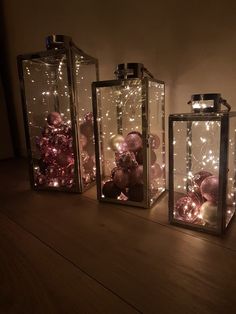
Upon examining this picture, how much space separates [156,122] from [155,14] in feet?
1.63

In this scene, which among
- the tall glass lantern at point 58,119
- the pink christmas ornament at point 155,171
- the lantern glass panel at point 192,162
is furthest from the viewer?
the tall glass lantern at point 58,119

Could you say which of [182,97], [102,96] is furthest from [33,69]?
[182,97]

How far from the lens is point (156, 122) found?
3.75ft

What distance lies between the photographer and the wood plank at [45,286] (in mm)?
571

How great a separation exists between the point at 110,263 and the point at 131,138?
0.53 meters

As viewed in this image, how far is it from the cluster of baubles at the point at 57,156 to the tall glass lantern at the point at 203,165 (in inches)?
21.6

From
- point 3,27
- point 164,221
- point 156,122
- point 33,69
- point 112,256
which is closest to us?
point 112,256

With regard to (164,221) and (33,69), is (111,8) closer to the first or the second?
(33,69)

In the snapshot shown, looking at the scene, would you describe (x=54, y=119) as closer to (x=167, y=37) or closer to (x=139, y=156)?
(x=139, y=156)

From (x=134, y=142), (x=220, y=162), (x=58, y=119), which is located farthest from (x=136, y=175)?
(x=58, y=119)

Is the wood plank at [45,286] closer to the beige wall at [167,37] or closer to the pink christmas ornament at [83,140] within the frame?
the pink christmas ornament at [83,140]

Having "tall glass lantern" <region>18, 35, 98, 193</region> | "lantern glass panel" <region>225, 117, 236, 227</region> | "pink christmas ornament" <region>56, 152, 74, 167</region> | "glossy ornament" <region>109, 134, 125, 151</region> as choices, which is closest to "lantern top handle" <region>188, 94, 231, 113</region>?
"lantern glass panel" <region>225, 117, 236, 227</region>

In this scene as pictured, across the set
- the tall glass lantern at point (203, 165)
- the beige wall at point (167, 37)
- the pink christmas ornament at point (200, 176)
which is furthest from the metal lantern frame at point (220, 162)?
the beige wall at point (167, 37)

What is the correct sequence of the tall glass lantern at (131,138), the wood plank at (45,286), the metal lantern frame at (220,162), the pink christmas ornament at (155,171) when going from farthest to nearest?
the pink christmas ornament at (155,171) → the tall glass lantern at (131,138) → the metal lantern frame at (220,162) → the wood plank at (45,286)
